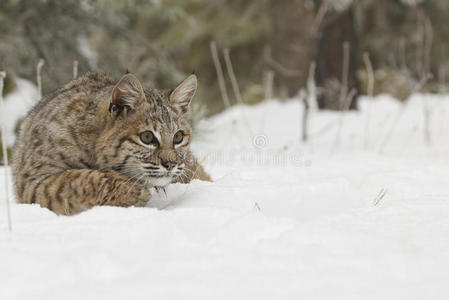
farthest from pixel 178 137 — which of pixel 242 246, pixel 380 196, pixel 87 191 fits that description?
pixel 380 196

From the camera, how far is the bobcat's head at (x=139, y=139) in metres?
2.85

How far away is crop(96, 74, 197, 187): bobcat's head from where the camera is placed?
285 cm

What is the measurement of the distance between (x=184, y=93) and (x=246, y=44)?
34.8 ft

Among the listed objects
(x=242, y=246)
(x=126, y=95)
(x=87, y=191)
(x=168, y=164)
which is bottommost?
(x=242, y=246)

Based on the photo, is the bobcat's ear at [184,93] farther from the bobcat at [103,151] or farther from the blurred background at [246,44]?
the blurred background at [246,44]

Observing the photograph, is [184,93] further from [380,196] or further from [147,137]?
[380,196]

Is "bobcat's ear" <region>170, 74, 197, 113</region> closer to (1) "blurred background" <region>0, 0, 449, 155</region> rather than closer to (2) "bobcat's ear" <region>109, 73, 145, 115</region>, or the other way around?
(2) "bobcat's ear" <region>109, 73, 145, 115</region>

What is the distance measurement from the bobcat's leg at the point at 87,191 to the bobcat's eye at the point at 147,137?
0.82 feet

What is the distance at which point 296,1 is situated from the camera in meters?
10.8

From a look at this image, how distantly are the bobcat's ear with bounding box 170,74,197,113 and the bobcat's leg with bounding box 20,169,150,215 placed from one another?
2.37 ft

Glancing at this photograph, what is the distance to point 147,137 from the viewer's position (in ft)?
9.57

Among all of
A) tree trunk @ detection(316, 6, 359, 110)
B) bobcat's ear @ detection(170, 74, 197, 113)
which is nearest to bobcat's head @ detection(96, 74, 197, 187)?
bobcat's ear @ detection(170, 74, 197, 113)

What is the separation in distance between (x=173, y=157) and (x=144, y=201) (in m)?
0.31

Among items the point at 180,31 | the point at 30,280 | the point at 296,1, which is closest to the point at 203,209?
the point at 30,280
